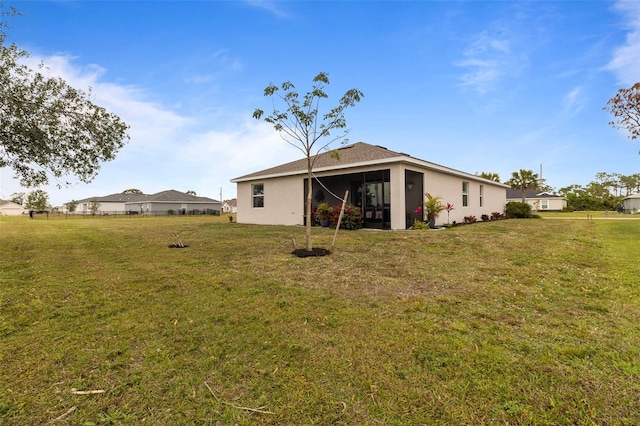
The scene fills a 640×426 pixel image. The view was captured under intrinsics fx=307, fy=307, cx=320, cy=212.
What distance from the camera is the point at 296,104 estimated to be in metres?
6.63

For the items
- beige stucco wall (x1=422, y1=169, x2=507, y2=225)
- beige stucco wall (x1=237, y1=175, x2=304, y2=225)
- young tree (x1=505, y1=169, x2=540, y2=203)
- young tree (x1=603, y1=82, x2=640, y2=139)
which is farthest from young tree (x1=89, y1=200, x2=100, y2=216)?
young tree (x1=505, y1=169, x2=540, y2=203)

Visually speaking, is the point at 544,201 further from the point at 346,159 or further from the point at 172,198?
the point at 172,198

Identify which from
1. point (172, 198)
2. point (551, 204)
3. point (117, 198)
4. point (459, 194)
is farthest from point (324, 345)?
point (117, 198)

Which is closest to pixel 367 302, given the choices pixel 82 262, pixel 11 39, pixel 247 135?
pixel 82 262

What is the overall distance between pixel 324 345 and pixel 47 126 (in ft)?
32.9

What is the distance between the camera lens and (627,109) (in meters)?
12.6

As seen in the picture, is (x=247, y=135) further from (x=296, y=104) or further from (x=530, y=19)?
(x=530, y=19)

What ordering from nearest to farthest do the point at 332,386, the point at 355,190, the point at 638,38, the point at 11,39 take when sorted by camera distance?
the point at 332,386 → the point at 11,39 → the point at 638,38 → the point at 355,190

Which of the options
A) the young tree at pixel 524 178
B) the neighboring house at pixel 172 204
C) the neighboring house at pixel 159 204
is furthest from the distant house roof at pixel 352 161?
the neighboring house at pixel 172 204

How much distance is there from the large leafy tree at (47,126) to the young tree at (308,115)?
567 cm

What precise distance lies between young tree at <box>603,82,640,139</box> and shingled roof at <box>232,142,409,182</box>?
9341 mm

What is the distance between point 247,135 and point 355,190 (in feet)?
19.5

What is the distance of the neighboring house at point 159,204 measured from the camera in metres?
44.0

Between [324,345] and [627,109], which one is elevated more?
[627,109]
